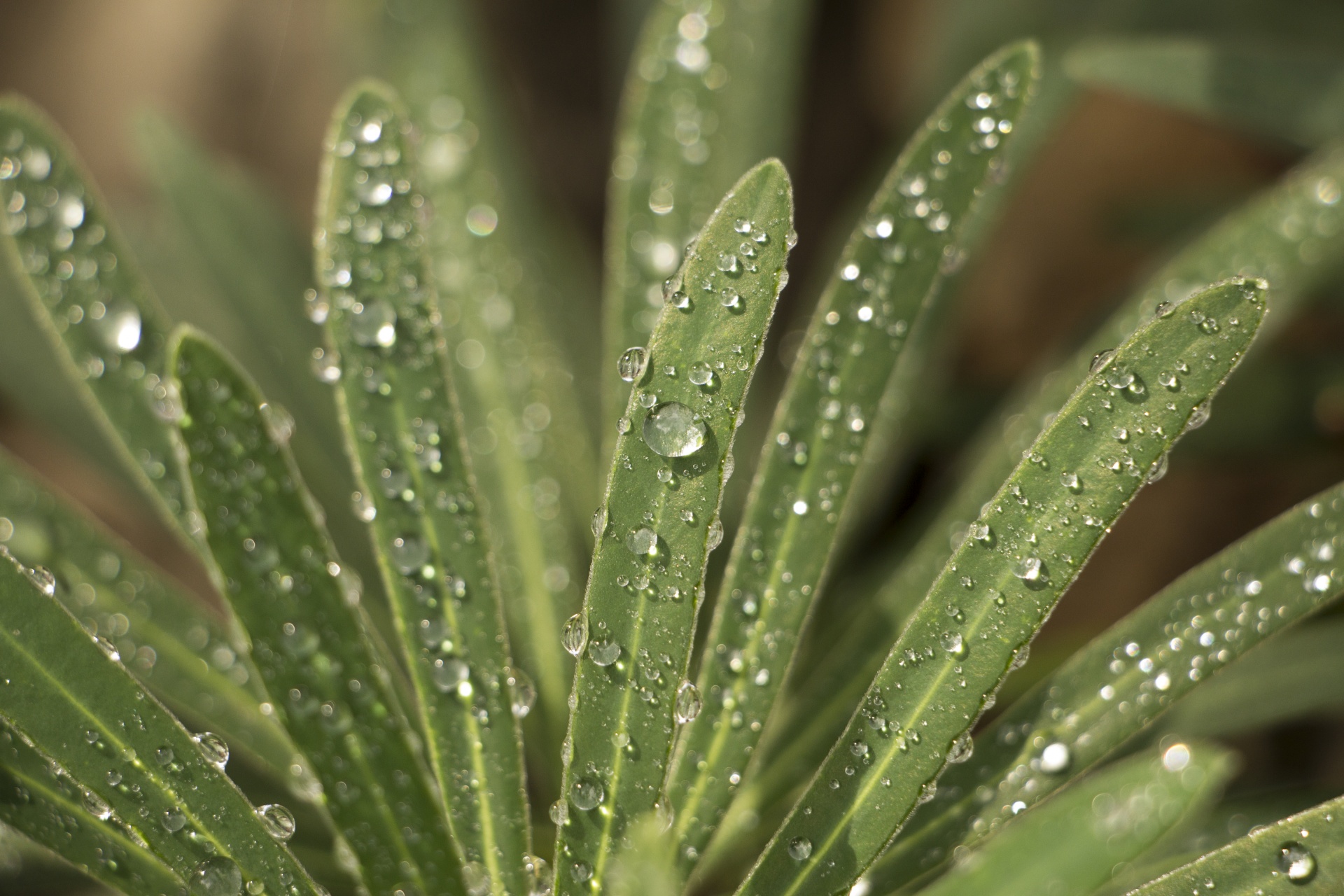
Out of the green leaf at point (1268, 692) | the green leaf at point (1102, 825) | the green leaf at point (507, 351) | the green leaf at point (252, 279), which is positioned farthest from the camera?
the green leaf at point (252, 279)

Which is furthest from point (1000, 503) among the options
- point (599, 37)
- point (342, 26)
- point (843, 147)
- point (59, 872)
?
point (599, 37)

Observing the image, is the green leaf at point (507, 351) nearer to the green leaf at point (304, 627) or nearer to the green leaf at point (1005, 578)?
the green leaf at point (304, 627)

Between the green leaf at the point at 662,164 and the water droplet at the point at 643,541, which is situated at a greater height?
the green leaf at the point at 662,164

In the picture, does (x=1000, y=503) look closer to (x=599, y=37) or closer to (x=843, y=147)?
(x=843, y=147)

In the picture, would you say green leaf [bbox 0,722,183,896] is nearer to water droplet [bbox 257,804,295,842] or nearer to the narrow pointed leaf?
water droplet [bbox 257,804,295,842]

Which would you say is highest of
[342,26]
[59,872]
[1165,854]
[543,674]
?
[342,26]

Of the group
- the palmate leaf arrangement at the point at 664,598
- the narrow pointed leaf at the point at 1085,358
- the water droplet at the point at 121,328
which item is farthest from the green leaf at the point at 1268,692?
the water droplet at the point at 121,328
